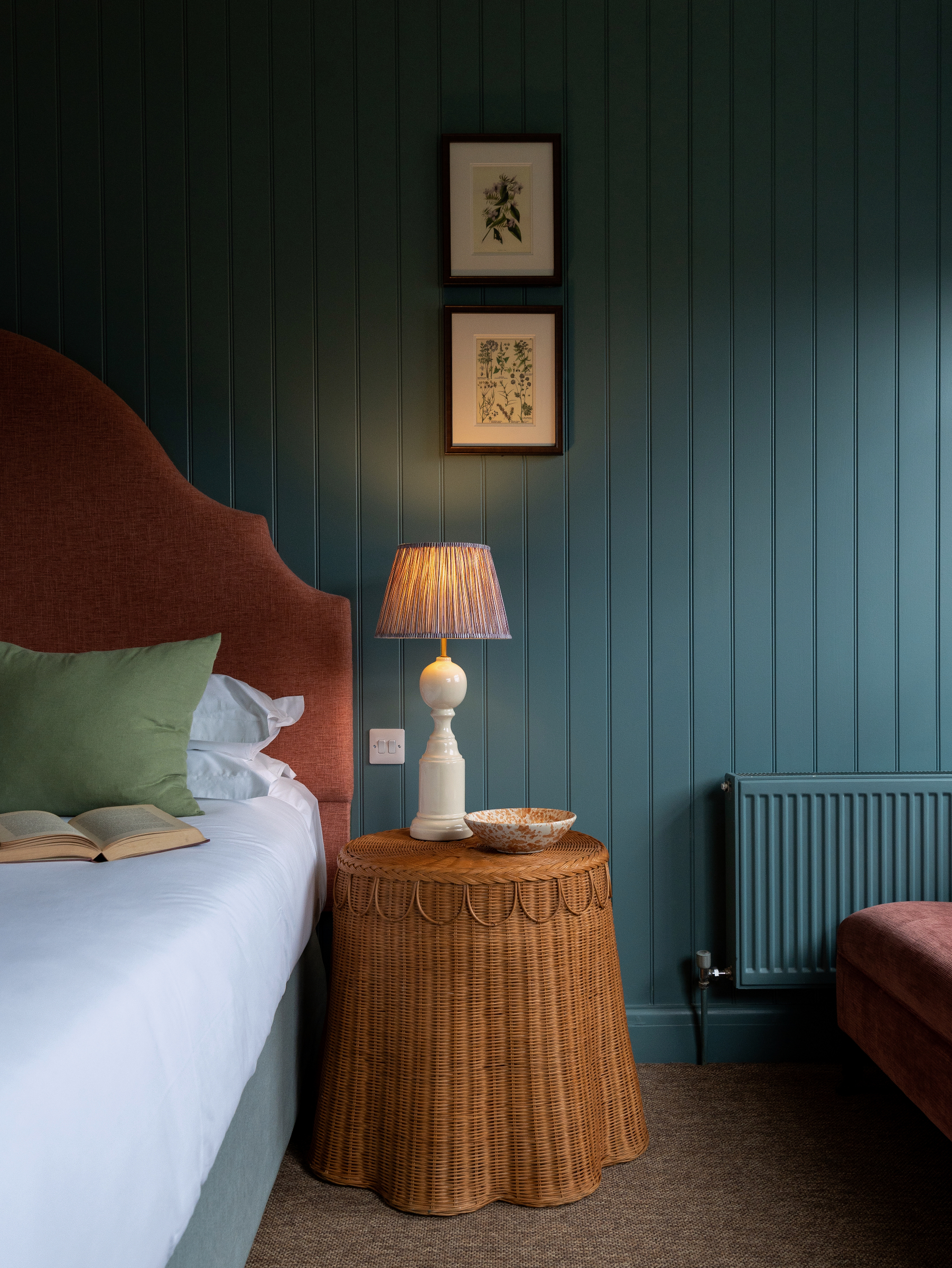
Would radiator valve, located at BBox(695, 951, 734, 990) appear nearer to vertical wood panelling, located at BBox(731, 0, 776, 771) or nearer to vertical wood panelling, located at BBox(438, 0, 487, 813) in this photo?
vertical wood panelling, located at BBox(731, 0, 776, 771)

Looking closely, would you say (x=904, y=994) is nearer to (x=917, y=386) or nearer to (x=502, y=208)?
(x=917, y=386)

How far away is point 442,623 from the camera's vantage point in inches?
67.2

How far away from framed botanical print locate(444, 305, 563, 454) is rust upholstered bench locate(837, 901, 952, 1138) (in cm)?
131

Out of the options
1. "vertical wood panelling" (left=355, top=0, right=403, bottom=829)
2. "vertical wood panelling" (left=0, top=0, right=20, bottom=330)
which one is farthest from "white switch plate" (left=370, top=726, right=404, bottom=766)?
"vertical wood panelling" (left=0, top=0, right=20, bottom=330)

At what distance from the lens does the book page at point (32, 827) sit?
130cm

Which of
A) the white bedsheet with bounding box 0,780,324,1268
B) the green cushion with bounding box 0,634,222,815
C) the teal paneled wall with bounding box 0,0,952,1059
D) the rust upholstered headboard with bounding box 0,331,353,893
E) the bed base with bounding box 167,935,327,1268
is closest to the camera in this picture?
the white bedsheet with bounding box 0,780,324,1268

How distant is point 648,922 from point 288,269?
6.18ft

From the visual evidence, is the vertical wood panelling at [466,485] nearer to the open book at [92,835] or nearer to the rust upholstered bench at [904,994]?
the open book at [92,835]

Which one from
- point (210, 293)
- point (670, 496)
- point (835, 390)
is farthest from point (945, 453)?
point (210, 293)

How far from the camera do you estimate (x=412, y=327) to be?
2090 mm

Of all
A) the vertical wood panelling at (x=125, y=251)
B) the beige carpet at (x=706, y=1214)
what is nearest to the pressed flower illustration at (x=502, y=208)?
the vertical wood panelling at (x=125, y=251)

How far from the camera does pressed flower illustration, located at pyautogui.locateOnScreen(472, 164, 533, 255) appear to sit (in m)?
2.07

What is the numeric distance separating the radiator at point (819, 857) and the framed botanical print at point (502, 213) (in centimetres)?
139

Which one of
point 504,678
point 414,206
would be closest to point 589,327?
point 414,206
